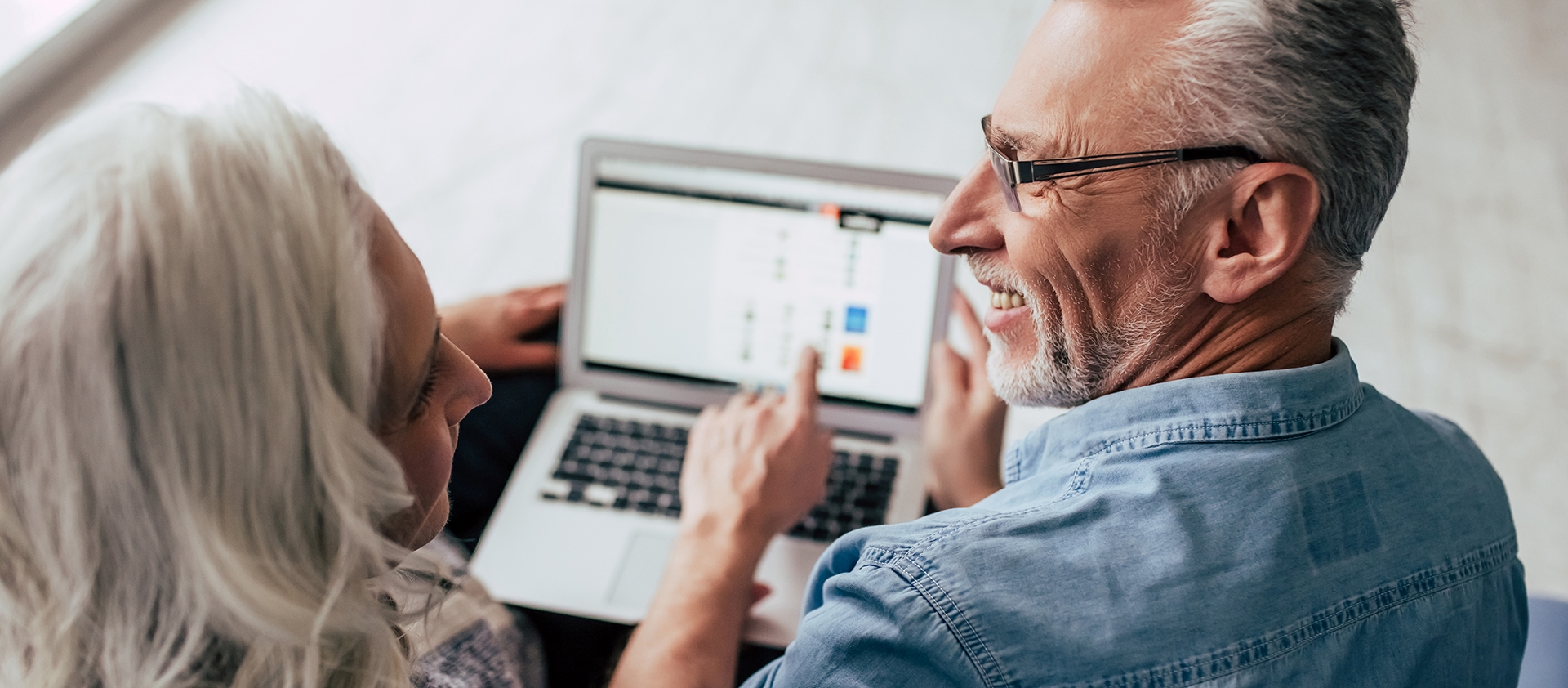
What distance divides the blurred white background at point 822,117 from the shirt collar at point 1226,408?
115cm

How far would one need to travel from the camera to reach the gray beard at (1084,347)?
35.7 inches

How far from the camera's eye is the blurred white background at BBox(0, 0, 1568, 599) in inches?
91.1

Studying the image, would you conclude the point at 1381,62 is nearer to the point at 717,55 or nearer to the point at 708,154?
the point at 708,154

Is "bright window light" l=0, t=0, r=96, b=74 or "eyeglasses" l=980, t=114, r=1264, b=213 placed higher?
"eyeglasses" l=980, t=114, r=1264, b=213

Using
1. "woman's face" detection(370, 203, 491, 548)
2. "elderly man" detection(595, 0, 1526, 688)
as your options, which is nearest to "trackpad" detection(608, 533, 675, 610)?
"elderly man" detection(595, 0, 1526, 688)

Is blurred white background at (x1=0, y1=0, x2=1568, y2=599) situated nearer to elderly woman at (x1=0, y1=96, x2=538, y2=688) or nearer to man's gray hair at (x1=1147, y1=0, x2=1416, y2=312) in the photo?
man's gray hair at (x1=1147, y1=0, x2=1416, y2=312)

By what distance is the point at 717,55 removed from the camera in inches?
117

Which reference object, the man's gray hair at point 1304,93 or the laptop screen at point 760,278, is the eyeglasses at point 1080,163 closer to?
the man's gray hair at point 1304,93

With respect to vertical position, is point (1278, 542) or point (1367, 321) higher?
point (1278, 542)

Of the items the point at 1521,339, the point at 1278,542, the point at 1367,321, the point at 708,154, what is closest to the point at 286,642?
the point at 1278,542

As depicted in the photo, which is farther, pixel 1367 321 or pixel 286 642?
pixel 1367 321

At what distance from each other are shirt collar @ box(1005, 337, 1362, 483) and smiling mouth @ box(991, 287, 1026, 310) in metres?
0.19

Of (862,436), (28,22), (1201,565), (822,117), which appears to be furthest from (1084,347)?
(28,22)

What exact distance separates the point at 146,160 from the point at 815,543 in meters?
0.85
